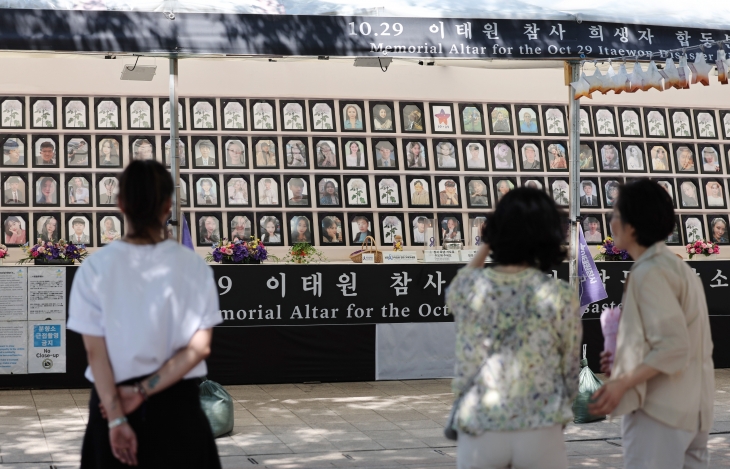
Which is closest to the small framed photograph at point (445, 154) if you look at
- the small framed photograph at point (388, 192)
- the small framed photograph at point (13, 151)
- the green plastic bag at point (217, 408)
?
the small framed photograph at point (388, 192)

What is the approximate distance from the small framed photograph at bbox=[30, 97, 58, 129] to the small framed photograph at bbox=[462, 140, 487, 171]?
3832mm

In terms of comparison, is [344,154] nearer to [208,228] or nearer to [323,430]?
[208,228]

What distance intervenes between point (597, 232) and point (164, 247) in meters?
7.40

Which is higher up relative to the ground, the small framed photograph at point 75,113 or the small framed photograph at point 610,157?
the small framed photograph at point 75,113

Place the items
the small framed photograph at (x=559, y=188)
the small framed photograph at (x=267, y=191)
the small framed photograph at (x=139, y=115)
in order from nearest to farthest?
the small framed photograph at (x=139, y=115)
the small framed photograph at (x=267, y=191)
the small framed photograph at (x=559, y=188)

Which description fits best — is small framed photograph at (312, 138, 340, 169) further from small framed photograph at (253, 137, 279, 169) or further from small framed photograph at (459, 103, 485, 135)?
small framed photograph at (459, 103, 485, 135)

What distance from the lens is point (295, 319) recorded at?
779 cm

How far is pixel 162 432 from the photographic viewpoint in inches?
103

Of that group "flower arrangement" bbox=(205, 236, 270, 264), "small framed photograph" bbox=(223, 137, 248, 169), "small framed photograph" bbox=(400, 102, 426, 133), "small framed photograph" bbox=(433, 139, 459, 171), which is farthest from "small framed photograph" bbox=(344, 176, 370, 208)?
"flower arrangement" bbox=(205, 236, 270, 264)

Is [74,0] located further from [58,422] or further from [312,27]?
[58,422]

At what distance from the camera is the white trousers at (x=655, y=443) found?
2953mm

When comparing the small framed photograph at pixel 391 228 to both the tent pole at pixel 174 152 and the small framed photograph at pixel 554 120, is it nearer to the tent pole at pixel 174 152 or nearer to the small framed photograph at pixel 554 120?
the small framed photograph at pixel 554 120

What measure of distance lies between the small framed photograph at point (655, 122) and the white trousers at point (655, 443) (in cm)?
718

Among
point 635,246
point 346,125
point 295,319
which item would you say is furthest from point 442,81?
point 635,246
